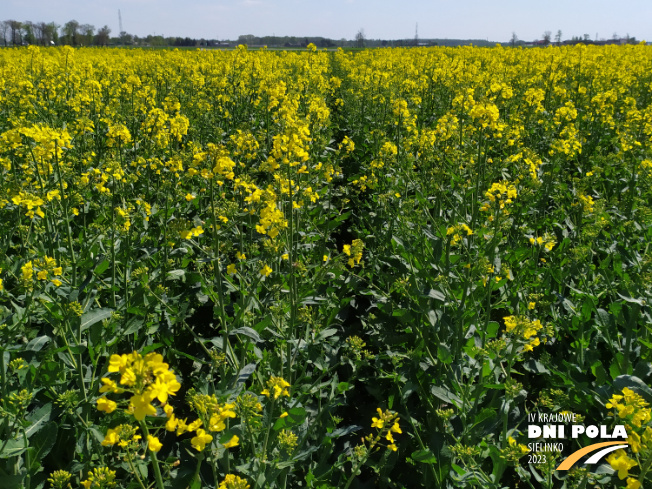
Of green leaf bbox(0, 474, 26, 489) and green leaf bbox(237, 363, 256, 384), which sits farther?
green leaf bbox(237, 363, 256, 384)

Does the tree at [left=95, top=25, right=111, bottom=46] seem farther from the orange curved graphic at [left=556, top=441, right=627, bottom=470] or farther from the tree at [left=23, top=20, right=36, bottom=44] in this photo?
the orange curved graphic at [left=556, top=441, right=627, bottom=470]

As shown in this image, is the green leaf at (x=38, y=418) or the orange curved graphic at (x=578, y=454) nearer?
the green leaf at (x=38, y=418)

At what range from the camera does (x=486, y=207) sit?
3.32 m

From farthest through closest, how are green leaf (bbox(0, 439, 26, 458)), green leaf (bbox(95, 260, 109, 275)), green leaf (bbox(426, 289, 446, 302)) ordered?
green leaf (bbox(95, 260, 109, 275))
green leaf (bbox(426, 289, 446, 302))
green leaf (bbox(0, 439, 26, 458))

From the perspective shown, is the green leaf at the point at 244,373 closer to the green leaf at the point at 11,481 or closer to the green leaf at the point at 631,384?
the green leaf at the point at 11,481

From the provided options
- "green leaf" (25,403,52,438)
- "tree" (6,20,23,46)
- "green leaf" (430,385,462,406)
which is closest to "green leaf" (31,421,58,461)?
"green leaf" (25,403,52,438)

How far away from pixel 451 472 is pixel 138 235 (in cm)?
272

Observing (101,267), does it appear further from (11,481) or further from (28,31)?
(28,31)

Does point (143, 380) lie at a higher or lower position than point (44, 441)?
higher

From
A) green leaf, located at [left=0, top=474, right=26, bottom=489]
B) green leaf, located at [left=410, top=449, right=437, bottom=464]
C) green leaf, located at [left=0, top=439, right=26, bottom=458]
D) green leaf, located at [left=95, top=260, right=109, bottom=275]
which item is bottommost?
green leaf, located at [left=410, top=449, right=437, bottom=464]

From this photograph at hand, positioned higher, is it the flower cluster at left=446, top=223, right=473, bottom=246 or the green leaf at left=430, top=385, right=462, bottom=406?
the flower cluster at left=446, top=223, right=473, bottom=246

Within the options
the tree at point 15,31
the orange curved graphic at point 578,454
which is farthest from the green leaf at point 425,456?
the tree at point 15,31

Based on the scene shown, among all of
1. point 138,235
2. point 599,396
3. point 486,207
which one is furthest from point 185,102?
point 599,396

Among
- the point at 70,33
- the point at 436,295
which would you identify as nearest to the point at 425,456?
the point at 436,295
